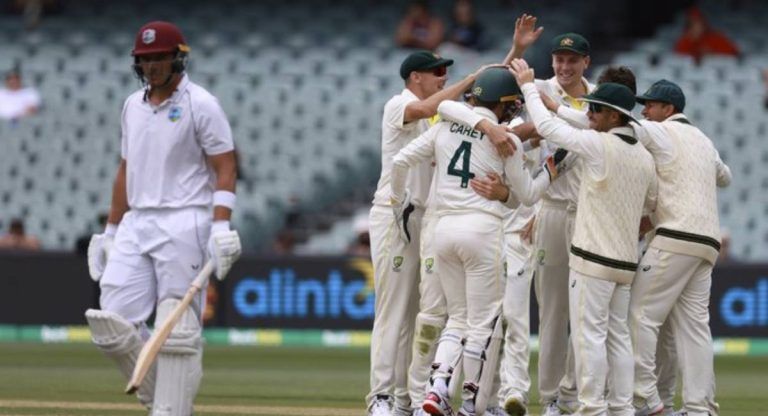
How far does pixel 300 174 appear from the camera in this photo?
20047mm

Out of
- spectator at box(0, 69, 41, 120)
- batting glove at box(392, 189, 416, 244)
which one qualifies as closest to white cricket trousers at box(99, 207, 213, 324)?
batting glove at box(392, 189, 416, 244)

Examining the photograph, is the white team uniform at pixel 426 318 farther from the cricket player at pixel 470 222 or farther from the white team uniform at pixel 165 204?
the white team uniform at pixel 165 204

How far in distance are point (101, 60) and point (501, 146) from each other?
13.7 m

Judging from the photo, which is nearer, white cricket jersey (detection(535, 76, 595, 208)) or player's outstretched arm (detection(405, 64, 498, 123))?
player's outstretched arm (detection(405, 64, 498, 123))

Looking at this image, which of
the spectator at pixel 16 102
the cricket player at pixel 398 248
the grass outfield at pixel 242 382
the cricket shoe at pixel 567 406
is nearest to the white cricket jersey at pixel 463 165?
the cricket player at pixel 398 248

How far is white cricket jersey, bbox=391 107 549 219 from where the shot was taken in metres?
8.77

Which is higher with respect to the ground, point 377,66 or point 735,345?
point 377,66

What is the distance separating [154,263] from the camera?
319 inches

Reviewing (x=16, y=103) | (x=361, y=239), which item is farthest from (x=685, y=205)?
(x=16, y=103)

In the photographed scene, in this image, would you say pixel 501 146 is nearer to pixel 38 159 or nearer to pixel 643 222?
pixel 643 222

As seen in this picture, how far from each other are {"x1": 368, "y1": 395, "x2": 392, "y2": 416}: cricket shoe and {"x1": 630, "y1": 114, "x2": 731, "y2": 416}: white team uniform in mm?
1322

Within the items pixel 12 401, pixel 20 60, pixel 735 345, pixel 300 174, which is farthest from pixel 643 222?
pixel 20 60

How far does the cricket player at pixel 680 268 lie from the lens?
358 inches

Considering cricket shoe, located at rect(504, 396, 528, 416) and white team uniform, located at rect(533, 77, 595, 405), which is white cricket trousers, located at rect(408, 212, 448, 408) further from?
white team uniform, located at rect(533, 77, 595, 405)
